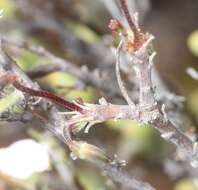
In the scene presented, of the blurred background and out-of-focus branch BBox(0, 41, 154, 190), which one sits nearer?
out-of-focus branch BBox(0, 41, 154, 190)

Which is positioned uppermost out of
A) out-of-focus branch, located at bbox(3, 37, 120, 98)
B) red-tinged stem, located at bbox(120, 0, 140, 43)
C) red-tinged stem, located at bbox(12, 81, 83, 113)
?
out-of-focus branch, located at bbox(3, 37, 120, 98)

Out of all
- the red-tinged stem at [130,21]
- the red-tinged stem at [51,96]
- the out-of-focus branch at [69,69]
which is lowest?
the red-tinged stem at [51,96]

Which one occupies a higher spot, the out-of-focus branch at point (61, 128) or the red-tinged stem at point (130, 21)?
the red-tinged stem at point (130, 21)

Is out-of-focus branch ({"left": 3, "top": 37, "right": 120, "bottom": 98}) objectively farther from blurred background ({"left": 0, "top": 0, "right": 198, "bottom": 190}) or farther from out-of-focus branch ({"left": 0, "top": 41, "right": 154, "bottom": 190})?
out-of-focus branch ({"left": 0, "top": 41, "right": 154, "bottom": 190})

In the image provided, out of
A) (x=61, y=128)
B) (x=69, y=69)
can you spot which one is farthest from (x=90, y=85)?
(x=61, y=128)

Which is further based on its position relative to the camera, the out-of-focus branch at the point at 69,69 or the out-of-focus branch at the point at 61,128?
the out-of-focus branch at the point at 69,69

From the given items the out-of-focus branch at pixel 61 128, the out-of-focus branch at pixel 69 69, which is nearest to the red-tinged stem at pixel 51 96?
the out-of-focus branch at pixel 61 128

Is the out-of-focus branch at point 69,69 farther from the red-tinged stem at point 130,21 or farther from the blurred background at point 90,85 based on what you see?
the red-tinged stem at point 130,21

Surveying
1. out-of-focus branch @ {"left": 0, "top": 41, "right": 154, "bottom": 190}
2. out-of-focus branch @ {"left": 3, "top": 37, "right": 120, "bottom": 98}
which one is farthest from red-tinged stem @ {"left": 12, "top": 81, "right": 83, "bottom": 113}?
out-of-focus branch @ {"left": 3, "top": 37, "right": 120, "bottom": 98}

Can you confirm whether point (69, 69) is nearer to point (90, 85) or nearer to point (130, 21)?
point (90, 85)
